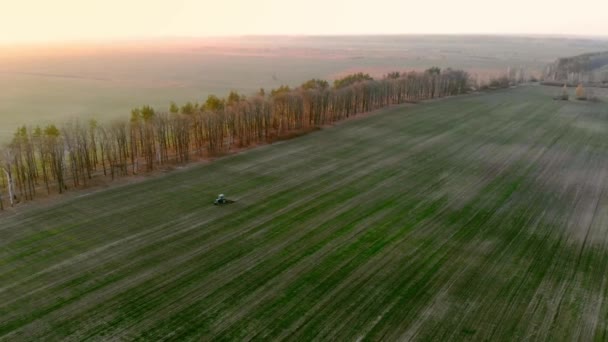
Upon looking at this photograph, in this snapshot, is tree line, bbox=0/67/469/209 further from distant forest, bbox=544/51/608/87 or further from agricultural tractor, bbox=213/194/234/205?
distant forest, bbox=544/51/608/87

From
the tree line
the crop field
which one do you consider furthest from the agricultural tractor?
the tree line

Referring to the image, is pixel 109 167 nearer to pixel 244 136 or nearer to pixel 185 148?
pixel 185 148

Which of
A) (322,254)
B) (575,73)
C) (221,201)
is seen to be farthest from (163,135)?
(575,73)

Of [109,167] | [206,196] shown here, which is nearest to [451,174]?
[206,196]

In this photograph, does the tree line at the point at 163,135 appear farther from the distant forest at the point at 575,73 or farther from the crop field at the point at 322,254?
the distant forest at the point at 575,73

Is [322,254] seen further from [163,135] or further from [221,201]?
[163,135]

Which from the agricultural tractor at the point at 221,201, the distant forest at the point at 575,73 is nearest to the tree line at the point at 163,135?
the agricultural tractor at the point at 221,201
